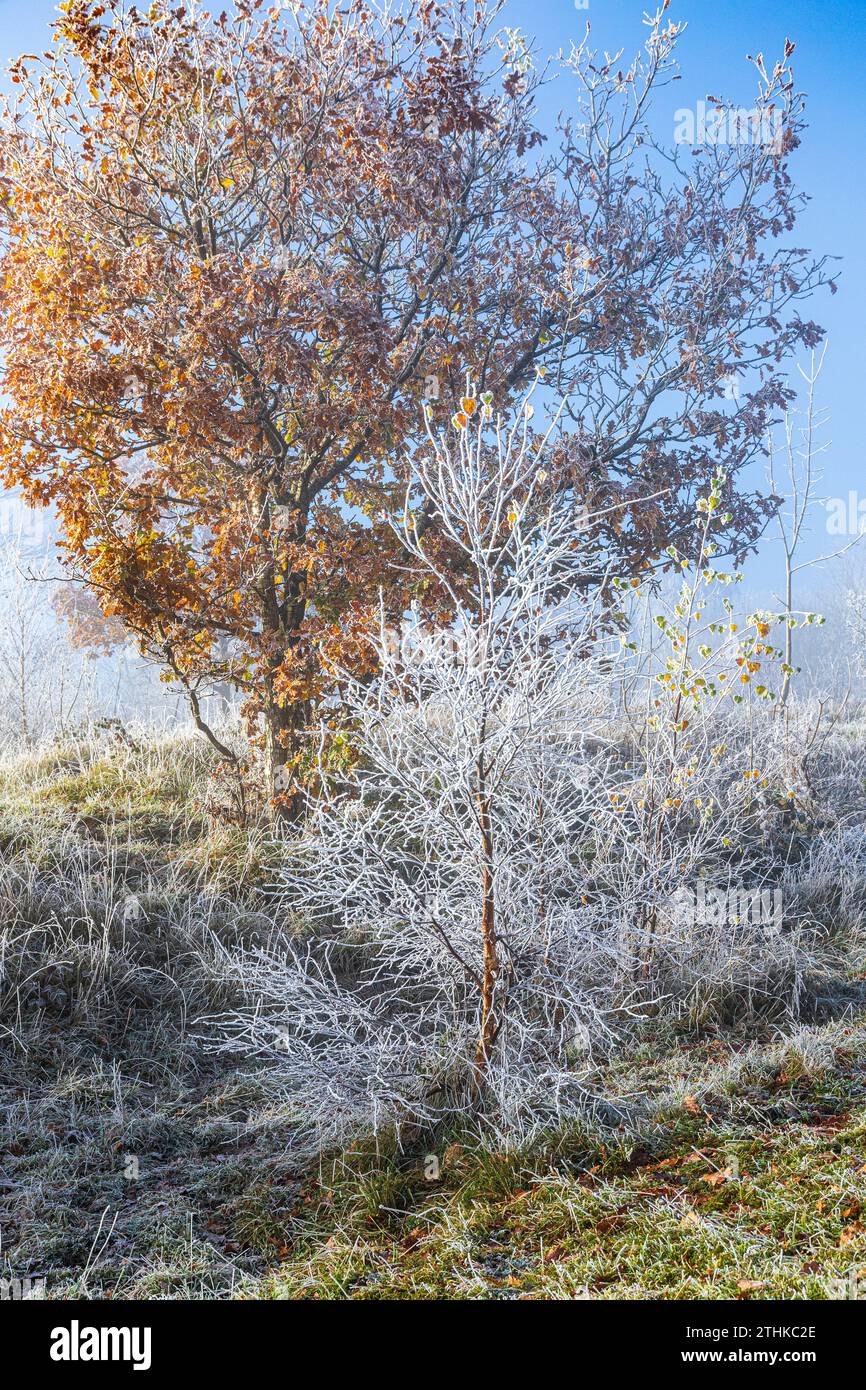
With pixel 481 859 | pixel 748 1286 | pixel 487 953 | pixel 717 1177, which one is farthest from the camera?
pixel 487 953

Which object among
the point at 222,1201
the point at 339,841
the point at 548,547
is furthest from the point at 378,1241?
the point at 548,547

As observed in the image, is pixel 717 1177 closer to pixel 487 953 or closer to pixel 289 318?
pixel 487 953

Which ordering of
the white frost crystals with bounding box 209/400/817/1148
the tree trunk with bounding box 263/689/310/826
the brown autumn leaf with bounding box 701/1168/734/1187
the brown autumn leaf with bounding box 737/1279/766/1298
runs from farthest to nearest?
the tree trunk with bounding box 263/689/310/826, the white frost crystals with bounding box 209/400/817/1148, the brown autumn leaf with bounding box 701/1168/734/1187, the brown autumn leaf with bounding box 737/1279/766/1298

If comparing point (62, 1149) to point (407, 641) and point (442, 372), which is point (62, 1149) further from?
point (442, 372)

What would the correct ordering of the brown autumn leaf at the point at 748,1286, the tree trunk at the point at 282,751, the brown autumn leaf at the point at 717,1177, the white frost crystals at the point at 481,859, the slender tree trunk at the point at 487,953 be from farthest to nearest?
the tree trunk at the point at 282,751
the slender tree trunk at the point at 487,953
the white frost crystals at the point at 481,859
the brown autumn leaf at the point at 717,1177
the brown autumn leaf at the point at 748,1286

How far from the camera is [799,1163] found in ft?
12.0

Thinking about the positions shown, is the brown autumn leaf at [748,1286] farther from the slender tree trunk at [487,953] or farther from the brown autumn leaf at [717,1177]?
the slender tree trunk at [487,953]

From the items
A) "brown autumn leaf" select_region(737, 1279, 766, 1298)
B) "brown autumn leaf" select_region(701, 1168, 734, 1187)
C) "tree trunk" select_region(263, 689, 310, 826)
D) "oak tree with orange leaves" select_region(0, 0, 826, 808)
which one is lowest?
"brown autumn leaf" select_region(737, 1279, 766, 1298)

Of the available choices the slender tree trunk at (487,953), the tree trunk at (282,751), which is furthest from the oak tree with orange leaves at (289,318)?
the slender tree trunk at (487,953)

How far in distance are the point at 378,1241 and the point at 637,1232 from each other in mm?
1005

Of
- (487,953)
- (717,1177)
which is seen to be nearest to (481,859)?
(487,953)

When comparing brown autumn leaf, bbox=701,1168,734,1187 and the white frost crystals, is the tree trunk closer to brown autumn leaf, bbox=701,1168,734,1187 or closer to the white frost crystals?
the white frost crystals

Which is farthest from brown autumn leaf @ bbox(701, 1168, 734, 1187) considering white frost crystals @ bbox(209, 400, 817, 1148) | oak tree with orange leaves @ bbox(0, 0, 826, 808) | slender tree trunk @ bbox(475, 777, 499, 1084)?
oak tree with orange leaves @ bbox(0, 0, 826, 808)
